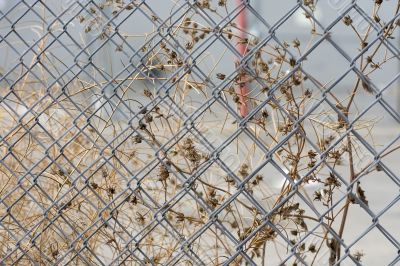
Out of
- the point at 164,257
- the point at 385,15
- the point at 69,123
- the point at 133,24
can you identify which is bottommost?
the point at 164,257

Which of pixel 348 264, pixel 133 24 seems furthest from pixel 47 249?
pixel 133 24

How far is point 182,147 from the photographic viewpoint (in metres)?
2.55

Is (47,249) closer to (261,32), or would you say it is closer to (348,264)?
(348,264)

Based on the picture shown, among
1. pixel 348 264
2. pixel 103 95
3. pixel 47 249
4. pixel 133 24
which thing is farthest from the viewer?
pixel 133 24

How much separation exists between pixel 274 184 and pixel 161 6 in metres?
1.68

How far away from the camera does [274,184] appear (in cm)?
664

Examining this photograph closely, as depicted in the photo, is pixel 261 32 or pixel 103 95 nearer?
pixel 103 95

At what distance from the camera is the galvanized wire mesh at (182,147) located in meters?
2.11

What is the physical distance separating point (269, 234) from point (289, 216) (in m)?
0.08

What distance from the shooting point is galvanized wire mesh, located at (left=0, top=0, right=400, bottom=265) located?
2113 millimetres

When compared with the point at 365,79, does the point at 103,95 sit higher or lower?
higher

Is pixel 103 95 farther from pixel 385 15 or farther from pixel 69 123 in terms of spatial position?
pixel 385 15

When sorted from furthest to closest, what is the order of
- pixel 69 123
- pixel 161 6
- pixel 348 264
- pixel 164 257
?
pixel 161 6 → pixel 348 264 → pixel 69 123 → pixel 164 257

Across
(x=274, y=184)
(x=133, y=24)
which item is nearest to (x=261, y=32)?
(x=133, y=24)
